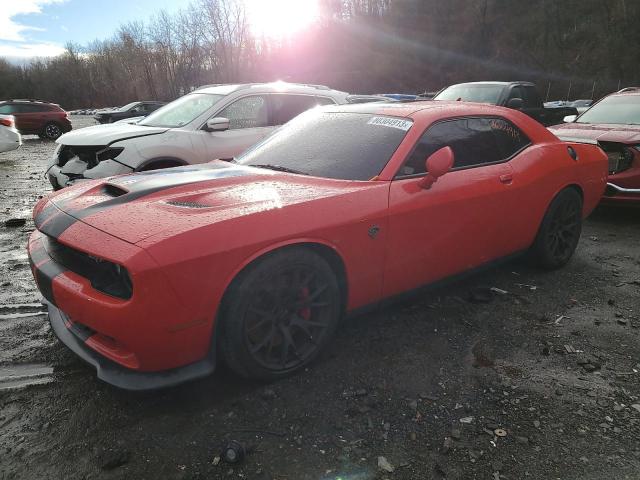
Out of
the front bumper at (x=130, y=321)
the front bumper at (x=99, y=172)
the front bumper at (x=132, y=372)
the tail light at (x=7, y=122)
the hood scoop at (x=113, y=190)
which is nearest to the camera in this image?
the front bumper at (x=130, y=321)

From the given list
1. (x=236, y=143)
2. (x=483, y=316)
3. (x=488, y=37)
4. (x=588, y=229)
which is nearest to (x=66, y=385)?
(x=483, y=316)

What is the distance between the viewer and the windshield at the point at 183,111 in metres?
5.62

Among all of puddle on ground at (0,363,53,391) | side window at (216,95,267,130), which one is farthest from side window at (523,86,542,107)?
puddle on ground at (0,363,53,391)

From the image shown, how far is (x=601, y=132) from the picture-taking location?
568 cm

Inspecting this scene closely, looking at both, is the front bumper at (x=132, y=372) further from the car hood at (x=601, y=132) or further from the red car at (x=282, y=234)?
the car hood at (x=601, y=132)

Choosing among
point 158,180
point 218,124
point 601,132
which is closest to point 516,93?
point 601,132

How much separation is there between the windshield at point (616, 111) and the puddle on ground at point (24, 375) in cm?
A: 701

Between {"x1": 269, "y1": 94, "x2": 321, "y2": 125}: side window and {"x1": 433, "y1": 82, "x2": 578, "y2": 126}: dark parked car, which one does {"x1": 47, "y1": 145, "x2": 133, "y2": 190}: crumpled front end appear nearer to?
{"x1": 269, "y1": 94, "x2": 321, "y2": 125}: side window

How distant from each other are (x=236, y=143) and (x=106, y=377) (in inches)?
154

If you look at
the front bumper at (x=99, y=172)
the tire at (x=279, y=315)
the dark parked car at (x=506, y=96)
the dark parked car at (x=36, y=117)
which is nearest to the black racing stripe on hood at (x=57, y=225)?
the tire at (x=279, y=315)

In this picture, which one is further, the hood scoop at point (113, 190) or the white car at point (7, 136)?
the white car at point (7, 136)

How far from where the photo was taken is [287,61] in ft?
167

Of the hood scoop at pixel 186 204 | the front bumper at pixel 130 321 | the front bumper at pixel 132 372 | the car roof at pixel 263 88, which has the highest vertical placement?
the car roof at pixel 263 88

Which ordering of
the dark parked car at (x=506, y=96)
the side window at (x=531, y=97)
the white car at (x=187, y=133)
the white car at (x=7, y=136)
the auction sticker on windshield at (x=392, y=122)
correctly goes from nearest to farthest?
the auction sticker on windshield at (x=392, y=122), the white car at (x=187, y=133), the dark parked car at (x=506, y=96), the side window at (x=531, y=97), the white car at (x=7, y=136)
